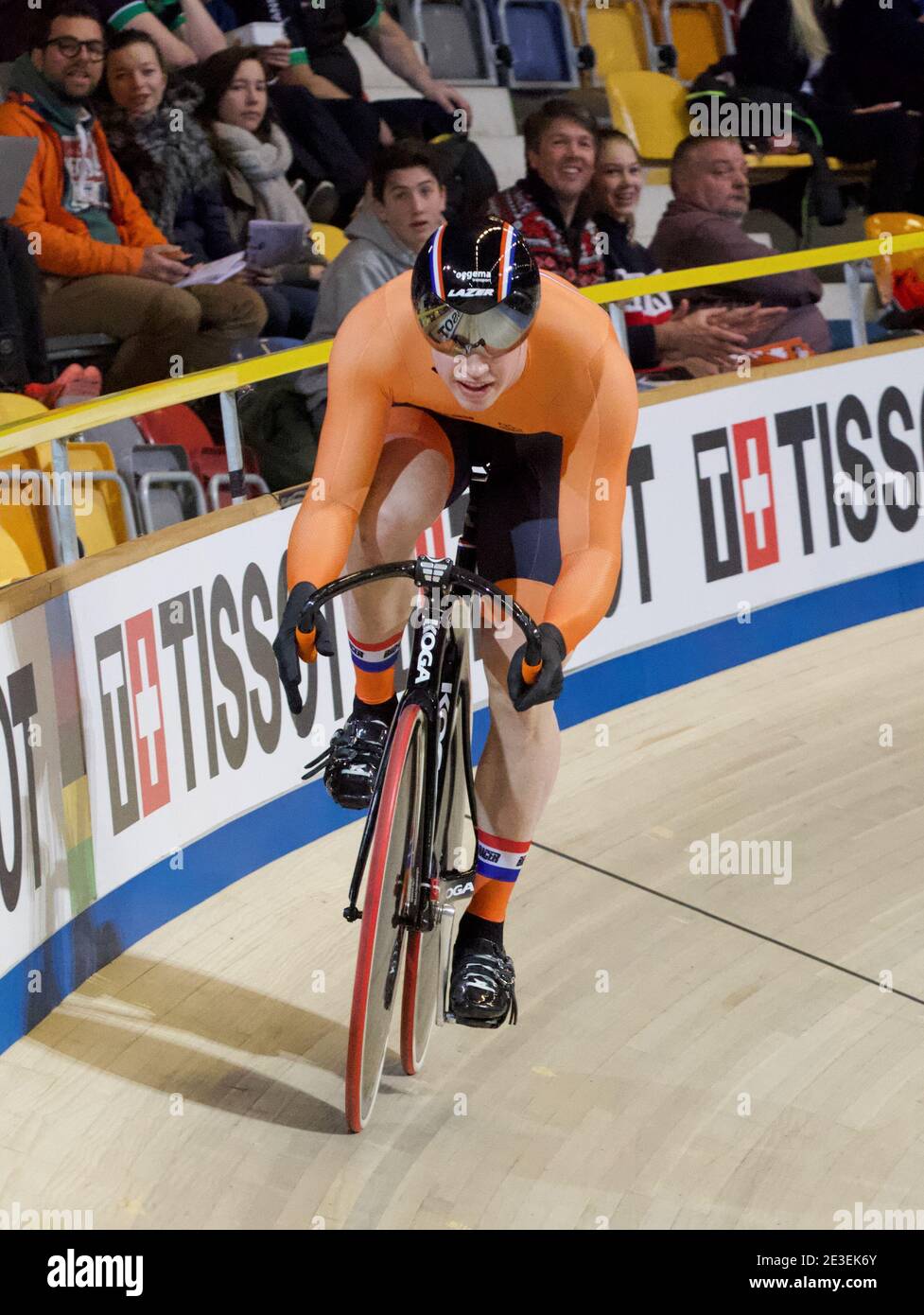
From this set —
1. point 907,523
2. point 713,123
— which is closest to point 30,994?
point 907,523

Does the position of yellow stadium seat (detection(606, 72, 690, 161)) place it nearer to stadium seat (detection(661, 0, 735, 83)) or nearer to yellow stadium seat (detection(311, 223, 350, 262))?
stadium seat (detection(661, 0, 735, 83))

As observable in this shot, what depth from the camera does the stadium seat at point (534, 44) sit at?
319 inches

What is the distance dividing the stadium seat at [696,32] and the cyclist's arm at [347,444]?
6550 mm

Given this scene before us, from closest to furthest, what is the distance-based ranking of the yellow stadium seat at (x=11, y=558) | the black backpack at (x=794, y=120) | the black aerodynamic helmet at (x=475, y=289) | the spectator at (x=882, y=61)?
the black aerodynamic helmet at (x=475, y=289)
the yellow stadium seat at (x=11, y=558)
the black backpack at (x=794, y=120)
the spectator at (x=882, y=61)

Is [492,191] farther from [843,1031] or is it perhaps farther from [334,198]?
[843,1031]

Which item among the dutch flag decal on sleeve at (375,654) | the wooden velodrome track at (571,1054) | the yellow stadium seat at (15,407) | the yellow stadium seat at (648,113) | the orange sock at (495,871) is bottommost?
the wooden velodrome track at (571,1054)

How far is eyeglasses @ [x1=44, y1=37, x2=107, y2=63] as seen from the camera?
5.39 metres

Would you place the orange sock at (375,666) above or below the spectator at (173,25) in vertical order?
below

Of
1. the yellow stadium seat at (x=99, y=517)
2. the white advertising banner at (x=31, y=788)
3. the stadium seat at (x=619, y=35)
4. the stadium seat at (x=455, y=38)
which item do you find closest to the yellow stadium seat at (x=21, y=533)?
the yellow stadium seat at (x=99, y=517)

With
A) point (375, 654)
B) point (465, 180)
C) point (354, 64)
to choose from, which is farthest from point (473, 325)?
point (354, 64)

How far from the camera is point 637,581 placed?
5309mm

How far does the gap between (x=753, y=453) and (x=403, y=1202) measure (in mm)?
3358

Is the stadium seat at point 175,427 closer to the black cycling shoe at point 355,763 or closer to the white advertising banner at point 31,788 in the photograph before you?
the white advertising banner at point 31,788

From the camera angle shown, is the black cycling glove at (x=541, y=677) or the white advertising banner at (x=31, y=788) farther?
the white advertising banner at (x=31, y=788)
